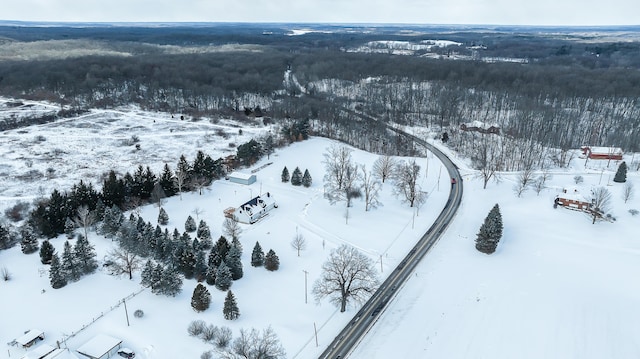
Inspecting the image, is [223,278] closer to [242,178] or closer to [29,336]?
[29,336]

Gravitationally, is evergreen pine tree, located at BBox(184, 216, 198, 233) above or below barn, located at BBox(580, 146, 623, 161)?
below

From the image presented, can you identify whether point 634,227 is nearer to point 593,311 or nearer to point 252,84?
point 593,311

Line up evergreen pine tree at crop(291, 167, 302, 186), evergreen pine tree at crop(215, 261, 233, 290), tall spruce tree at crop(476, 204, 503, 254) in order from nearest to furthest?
1. evergreen pine tree at crop(215, 261, 233, 290)
2. tall spruce tree at crop(476, 204, 503, 254)
3. evergreen pine tree at crop(291, 167, 302, 186)

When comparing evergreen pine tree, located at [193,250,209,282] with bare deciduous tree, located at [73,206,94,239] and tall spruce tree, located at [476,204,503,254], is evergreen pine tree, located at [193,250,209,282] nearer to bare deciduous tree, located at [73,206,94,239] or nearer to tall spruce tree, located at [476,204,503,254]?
bare deciduous tree, located at [73,206,94,239]

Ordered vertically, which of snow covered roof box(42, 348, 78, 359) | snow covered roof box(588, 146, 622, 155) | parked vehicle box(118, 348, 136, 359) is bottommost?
parked vehicle box(118, 348, 136, 359)

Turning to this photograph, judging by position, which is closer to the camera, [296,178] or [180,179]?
[180,179]

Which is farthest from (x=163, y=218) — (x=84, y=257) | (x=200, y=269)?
(x=200, y=269)

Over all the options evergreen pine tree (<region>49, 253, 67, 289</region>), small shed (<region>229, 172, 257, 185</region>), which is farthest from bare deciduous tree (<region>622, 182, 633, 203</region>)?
evergreen pine tree (<region>49, 253, 67, 289</region>)
